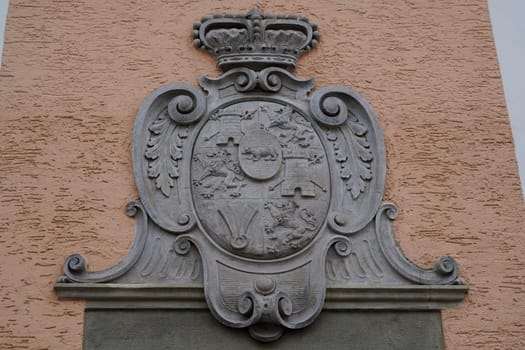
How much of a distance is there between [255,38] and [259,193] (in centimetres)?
128

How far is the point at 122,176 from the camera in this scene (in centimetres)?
615

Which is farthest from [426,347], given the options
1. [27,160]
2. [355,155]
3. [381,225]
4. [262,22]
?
[27,160]

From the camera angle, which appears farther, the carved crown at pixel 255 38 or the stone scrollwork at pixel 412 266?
the carved crown at pixel 255 38

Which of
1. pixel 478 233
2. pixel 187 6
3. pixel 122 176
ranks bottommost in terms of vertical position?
pixel 478 233

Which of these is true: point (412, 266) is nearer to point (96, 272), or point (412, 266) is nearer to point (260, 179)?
point (260, 179)

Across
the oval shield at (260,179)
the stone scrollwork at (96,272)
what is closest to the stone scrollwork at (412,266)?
the oval shield at (260,179)

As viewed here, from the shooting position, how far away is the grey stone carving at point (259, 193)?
5.81 m

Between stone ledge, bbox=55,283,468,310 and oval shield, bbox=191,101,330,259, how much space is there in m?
0.44

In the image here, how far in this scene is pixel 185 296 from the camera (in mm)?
5766

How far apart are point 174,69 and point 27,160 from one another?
1.31 m

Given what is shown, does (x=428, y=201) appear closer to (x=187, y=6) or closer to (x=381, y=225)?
(x=381, y=225)

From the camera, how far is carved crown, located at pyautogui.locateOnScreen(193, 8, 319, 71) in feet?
21.3

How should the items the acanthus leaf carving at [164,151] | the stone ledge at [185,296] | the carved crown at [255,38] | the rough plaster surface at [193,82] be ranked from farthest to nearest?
the carved crown at [255,38]
the acanthus leaf carving at [164,151]
the rough plaster surface at [193,82]
the stone ledge at [185,296]

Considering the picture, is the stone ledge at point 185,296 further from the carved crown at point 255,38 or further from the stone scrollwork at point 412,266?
the carved crown at point 255,38
